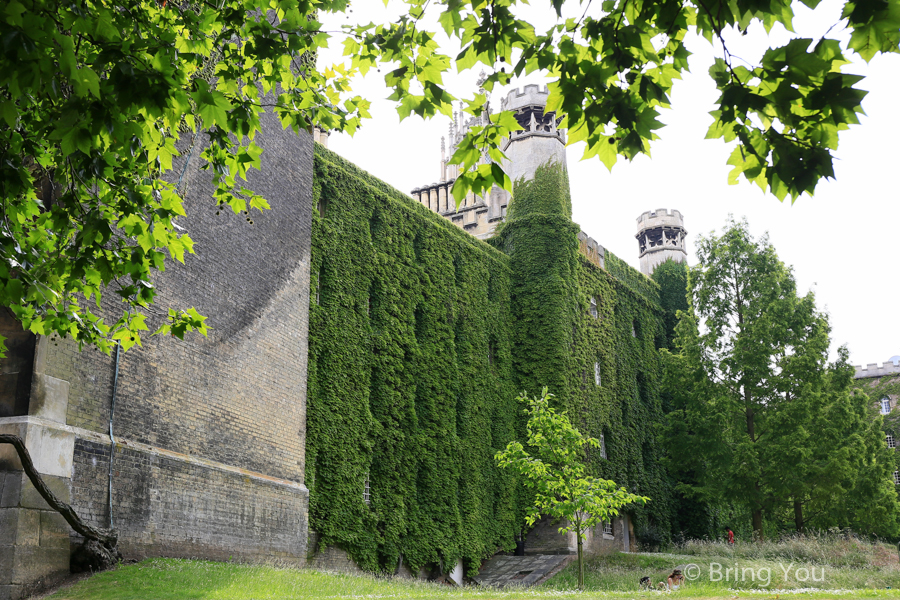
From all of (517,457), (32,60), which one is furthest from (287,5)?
(517,457)

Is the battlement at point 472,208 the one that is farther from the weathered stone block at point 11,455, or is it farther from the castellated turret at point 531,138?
the weathered stone block at point 11,455

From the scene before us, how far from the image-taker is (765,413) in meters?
26.1

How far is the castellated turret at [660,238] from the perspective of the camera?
42.3 metres

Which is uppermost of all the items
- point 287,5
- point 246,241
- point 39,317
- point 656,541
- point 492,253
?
point 492,253

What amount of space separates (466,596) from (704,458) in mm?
17409

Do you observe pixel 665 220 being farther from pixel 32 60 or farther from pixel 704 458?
pixel 32 60

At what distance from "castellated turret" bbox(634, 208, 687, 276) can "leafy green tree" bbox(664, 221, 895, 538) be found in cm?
1288

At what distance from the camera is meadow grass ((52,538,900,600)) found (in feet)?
37.1

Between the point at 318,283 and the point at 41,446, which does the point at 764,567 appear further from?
the point at 41,446

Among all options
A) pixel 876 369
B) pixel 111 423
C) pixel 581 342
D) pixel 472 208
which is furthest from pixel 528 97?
pixel 876 369

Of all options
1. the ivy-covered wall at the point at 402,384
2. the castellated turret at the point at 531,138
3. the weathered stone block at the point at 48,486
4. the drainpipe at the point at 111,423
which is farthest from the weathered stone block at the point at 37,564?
the castellated turret at the point at 531,138

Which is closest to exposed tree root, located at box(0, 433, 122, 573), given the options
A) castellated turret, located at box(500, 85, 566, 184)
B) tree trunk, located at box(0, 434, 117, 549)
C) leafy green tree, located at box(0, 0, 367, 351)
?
tree trunk, located at box(0, 434, 117, 549)

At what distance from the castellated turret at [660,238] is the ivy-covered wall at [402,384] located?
17.1m

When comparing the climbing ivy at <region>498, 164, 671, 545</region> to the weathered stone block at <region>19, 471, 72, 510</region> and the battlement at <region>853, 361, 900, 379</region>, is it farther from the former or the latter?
the battlement at <region>853, 361, 900, 379</region>
